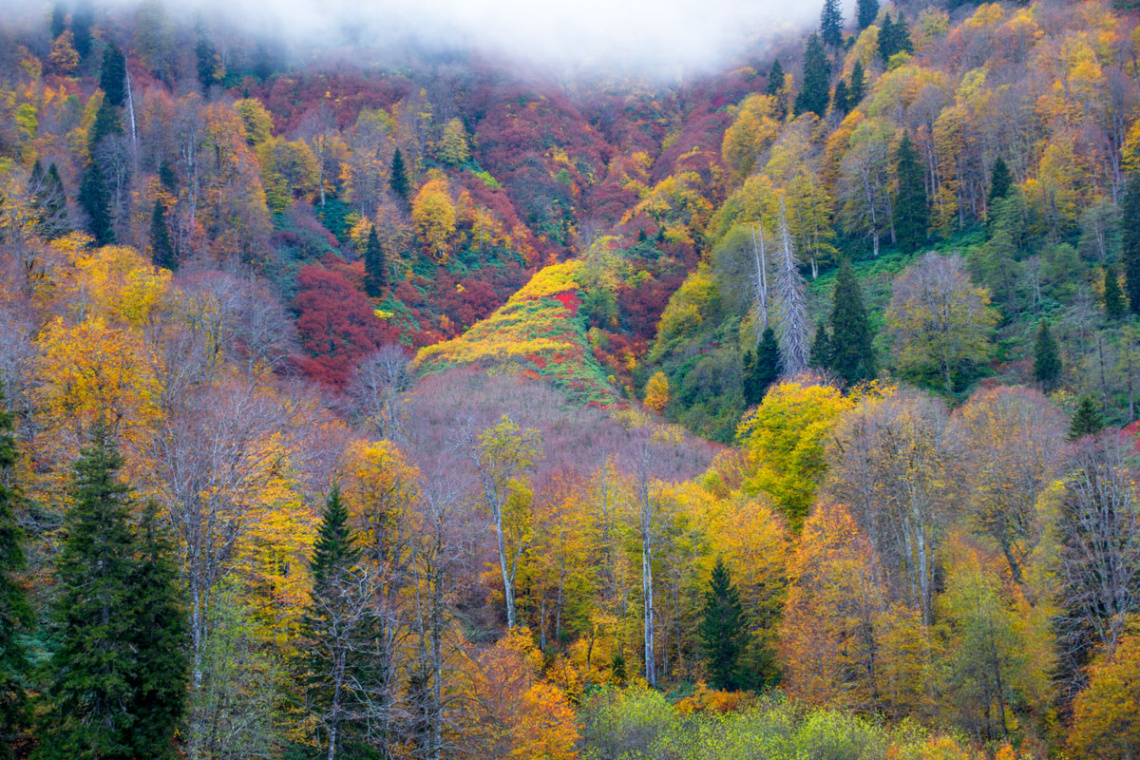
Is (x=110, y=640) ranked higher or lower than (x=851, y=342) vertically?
lower

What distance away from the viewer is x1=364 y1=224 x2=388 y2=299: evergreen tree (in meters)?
67.6

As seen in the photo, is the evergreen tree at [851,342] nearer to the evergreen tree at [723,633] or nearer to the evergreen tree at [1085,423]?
the evergreen tree at [1085,423]

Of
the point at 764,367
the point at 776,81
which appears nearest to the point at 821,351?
the point at 764,367

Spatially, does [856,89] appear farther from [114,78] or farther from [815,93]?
[114,78]

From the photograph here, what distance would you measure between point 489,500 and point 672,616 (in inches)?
446

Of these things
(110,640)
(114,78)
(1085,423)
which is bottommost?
(110,640)

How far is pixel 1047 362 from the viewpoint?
40.0 meters

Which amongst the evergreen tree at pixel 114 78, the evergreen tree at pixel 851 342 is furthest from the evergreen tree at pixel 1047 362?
the evergreen tree at pixel 114 78

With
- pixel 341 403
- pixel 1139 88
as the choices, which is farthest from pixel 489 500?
pixel 1139 88

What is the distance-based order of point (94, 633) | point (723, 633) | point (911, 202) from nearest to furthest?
point (94, 633), point (723, 633), point (911, 202)

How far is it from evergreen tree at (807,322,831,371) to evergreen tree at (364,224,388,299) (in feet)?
137

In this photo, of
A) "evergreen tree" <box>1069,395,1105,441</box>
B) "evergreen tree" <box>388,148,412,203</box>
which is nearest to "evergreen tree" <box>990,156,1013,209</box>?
"evergreen tree" <box>1069,395,1105,441</box>

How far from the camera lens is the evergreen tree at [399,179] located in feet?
261

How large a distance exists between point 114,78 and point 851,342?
8479cm
